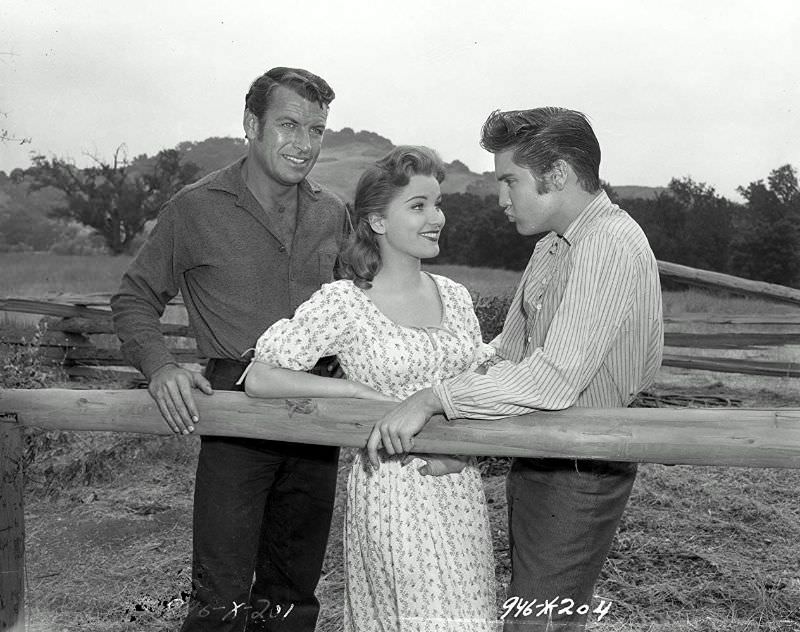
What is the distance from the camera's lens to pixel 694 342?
8.37 metres

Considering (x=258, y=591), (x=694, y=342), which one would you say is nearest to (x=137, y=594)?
(x=258, y=591)

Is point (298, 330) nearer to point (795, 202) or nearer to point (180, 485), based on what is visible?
point (180, 485)

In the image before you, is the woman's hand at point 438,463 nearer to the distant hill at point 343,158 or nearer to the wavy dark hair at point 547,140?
the wavy dark hair at point 547,140

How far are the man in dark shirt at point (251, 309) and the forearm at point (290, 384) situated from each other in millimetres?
480

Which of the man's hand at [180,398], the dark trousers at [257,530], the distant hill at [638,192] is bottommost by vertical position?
the dark trousers at [257,530]

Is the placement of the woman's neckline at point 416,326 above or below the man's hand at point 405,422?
above

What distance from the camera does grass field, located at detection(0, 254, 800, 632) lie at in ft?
11.8

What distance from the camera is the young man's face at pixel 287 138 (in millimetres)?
2742

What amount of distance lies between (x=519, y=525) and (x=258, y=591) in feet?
3.97

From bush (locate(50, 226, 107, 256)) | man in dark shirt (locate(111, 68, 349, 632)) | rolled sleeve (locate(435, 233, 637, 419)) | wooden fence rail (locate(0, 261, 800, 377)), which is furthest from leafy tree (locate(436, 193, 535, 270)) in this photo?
rolled sleeve (locate(435, 233, 637, 419))

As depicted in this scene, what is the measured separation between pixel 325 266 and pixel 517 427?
1109 mm

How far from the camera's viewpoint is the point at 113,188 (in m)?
11.6

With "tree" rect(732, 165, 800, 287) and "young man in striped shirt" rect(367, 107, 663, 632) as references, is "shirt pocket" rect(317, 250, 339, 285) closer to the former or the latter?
"young man in striped shirt" rect(367, 107, 663, 632)

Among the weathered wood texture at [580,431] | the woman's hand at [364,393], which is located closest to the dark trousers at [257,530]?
the weathered wood texture at [580,431]
